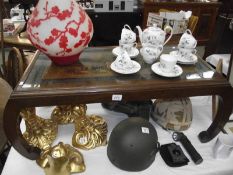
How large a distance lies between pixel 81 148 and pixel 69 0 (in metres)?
0.59

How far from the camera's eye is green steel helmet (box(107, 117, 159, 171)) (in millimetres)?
898

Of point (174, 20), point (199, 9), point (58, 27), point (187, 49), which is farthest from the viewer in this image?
point (199, 9)

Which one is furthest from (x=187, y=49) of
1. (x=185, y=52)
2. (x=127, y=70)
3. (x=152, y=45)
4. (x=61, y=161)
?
(x=61, y=161)

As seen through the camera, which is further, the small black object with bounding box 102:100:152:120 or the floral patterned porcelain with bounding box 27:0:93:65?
the small black object with bounding box 102:100:152:120

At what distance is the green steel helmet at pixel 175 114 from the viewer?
1.10 metres

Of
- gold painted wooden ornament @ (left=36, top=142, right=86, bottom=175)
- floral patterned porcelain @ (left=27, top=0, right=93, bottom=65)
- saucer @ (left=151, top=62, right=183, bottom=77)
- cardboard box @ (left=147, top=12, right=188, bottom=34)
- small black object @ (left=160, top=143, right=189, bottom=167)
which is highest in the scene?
floral patterned porcelain @ (left=27, top=0, right=93, bottom=65)

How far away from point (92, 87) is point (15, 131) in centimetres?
32

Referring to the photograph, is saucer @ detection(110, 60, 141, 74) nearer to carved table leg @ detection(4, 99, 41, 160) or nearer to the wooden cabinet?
carved table leg @ detection(4, 99, 41, 160)

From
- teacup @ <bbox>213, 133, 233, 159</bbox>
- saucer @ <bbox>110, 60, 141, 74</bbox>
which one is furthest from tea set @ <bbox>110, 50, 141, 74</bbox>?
teacup @ <bbox>213, 133, 233, 159</bbox>

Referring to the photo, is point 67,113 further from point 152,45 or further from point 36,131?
point 152,45

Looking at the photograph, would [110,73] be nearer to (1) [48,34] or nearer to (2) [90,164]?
(1) [48,34]

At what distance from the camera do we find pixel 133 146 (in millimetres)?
897

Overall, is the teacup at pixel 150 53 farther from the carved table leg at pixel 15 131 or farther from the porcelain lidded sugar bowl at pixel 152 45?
the carved table leg at pixel 15 131

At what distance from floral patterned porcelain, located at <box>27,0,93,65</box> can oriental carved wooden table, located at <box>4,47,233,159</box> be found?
0.34 ft
